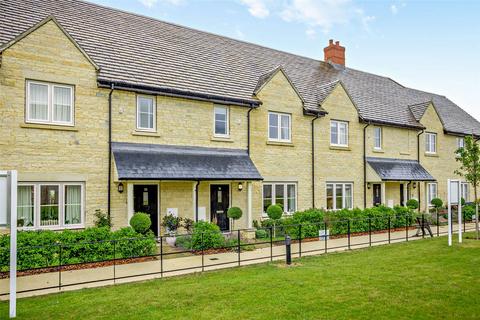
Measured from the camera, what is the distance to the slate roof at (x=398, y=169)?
24952 millimetres

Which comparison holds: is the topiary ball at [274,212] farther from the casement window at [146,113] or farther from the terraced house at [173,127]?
the casement window at [146,113]

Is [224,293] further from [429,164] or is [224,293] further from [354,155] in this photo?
[429,164]

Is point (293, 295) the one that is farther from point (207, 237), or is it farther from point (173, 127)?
point (173, 127)

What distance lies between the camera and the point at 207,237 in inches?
566

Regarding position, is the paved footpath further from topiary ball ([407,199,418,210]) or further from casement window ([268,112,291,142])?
topiary ball ([407,199,418,210])

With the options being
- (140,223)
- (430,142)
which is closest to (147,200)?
(140,223)

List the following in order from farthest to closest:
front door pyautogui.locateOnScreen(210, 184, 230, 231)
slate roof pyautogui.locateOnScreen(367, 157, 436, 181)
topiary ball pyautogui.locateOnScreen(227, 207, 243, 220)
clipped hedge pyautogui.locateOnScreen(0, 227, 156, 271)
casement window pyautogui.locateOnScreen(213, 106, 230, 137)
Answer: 1. slate roof pyautogui.locateOnScreen(367, 157, 436, 181)
2. casement window pyautogui.locateOnScreen(213, 106, 230, 137)
3. front door pyautogui.locateOnScreen(210, 184, 230, 231)
4. topiary ball pyautogui.locateOnScreen(227, 207, 243, 220)
5. clipped hedge pyautogui.locateOnScreen(0, 227, 156, 271)

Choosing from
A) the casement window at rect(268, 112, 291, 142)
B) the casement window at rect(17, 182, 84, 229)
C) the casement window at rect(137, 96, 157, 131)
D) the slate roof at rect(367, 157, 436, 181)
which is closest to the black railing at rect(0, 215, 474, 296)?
the casement window at rect(17, 182, 84, 229)

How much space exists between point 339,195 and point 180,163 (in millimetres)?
10806

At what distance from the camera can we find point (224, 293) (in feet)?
30.3

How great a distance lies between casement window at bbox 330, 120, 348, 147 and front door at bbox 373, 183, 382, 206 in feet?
12.4

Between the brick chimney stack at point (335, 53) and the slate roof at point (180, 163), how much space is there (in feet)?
50.8

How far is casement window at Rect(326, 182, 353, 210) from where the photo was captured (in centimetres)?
2336

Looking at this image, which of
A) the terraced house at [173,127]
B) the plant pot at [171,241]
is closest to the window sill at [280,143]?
the terraced house at [173,127]
